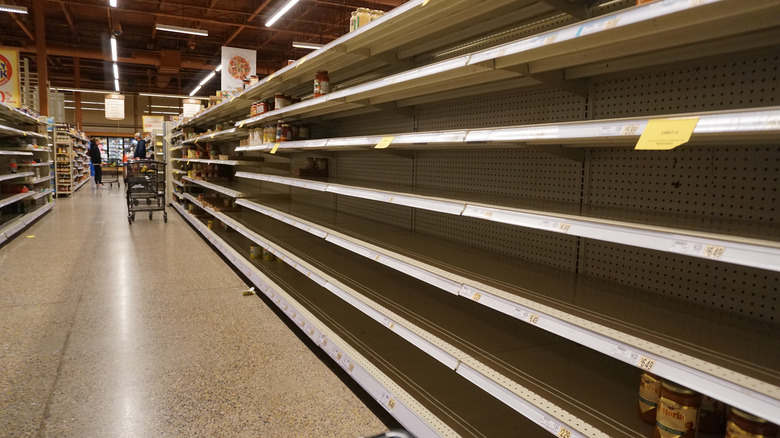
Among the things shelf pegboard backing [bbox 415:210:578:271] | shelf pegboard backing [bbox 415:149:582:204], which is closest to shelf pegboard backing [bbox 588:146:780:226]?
shelf pegboard backing [bbox 415:149:582:204]

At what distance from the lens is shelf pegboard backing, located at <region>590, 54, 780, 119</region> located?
4.67 feet

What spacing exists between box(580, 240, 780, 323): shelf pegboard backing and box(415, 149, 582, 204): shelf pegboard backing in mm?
281

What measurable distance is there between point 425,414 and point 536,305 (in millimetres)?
672

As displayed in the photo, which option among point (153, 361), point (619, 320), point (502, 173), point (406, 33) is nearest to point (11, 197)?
point (153, 361)

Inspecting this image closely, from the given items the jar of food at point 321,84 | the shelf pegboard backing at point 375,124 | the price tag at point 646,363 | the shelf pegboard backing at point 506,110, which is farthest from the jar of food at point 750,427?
the jar of food at point 321,84

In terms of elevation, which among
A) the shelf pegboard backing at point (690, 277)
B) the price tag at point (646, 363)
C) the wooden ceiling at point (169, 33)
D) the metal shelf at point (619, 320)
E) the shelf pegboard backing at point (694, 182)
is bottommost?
the price tag at point (646, 363)

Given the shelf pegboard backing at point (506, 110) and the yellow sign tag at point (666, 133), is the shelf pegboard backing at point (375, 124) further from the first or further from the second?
the yellow sign tag at point (666, 133)

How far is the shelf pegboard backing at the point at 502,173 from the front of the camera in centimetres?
206

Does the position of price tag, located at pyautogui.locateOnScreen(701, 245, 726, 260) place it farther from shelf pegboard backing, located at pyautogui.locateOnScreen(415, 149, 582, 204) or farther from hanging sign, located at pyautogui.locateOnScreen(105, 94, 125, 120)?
hanging sign, located at pyautogui.locateOnScreen(105, 94, 125, 120)

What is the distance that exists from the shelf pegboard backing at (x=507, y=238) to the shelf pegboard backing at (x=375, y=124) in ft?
2.08

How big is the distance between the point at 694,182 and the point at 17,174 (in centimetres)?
777

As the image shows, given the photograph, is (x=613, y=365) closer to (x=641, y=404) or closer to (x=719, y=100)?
(x=641, y=404)

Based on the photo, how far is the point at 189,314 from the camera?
137 inches

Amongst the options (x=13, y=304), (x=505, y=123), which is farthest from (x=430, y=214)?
(x=13, y=304)
